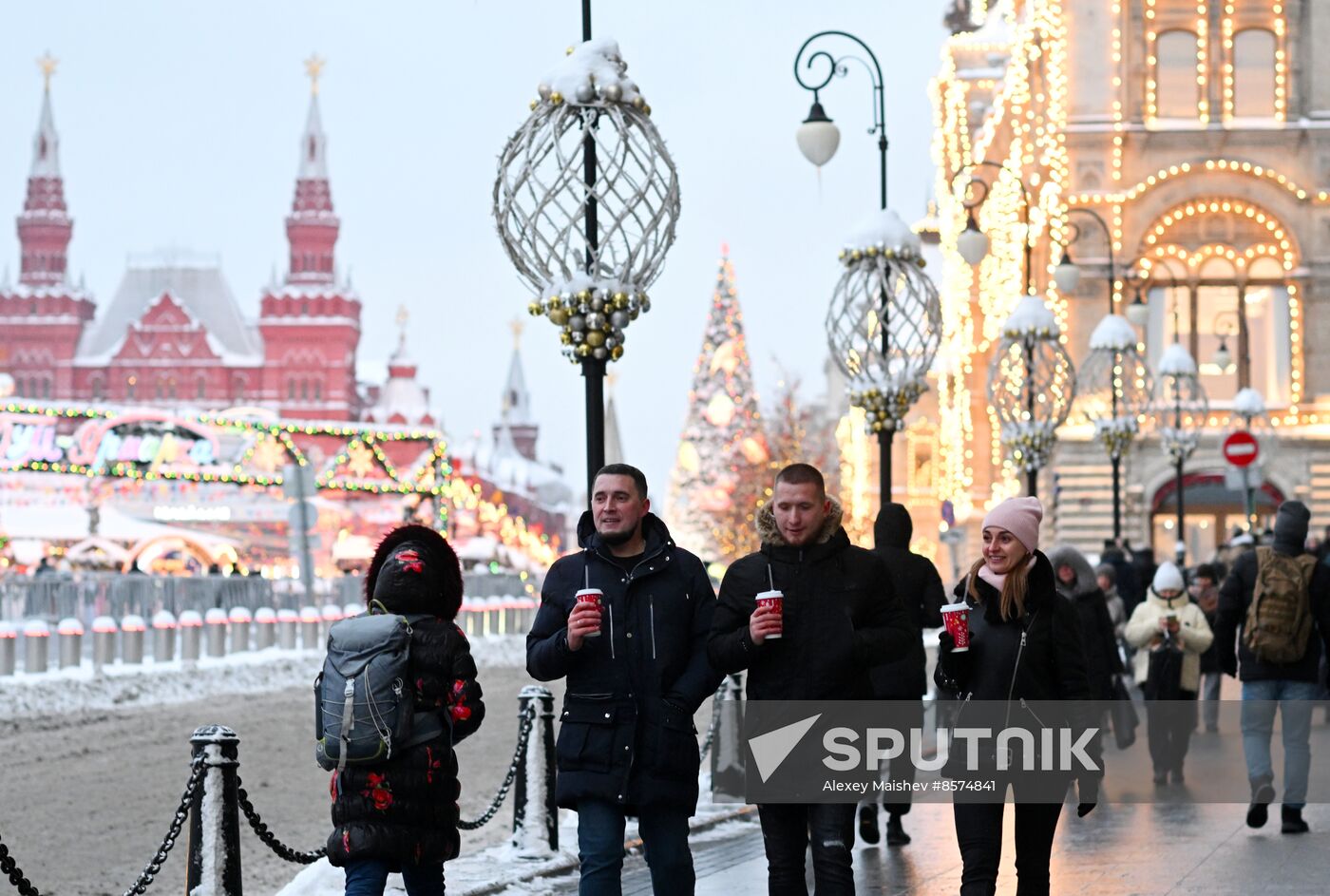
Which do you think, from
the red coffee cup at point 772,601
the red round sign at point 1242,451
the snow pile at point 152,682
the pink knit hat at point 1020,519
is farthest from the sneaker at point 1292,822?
the red round sign at point 1242,451

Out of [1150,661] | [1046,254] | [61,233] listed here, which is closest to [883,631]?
[1150,661]

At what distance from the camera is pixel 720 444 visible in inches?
3086

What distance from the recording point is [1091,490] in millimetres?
47188

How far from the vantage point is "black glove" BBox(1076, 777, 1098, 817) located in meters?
7.77

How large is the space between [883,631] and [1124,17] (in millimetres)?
42437

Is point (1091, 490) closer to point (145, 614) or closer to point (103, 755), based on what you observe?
point (145, 614)

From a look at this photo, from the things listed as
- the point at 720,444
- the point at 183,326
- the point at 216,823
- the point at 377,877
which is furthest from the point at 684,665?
the point at 183,326

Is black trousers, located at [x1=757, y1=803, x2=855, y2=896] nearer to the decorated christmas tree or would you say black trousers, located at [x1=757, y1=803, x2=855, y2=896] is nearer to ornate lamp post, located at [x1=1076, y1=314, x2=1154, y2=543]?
ornate lamp post, located at [x1=1076, y1=314, x2=1154, y2=543]

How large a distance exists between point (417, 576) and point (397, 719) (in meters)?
0.47

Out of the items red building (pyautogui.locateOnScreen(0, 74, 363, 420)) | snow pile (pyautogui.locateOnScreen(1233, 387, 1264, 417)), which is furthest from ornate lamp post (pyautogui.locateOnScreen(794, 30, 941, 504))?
red building (pyautogui.locateOnScreen(0, 74, 363, 420))

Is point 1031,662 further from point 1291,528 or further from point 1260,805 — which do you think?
point 1260,805

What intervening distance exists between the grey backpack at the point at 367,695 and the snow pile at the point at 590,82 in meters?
6.03

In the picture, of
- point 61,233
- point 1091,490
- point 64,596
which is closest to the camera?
point 64,596

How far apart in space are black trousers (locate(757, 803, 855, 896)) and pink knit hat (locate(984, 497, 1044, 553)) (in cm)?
113
